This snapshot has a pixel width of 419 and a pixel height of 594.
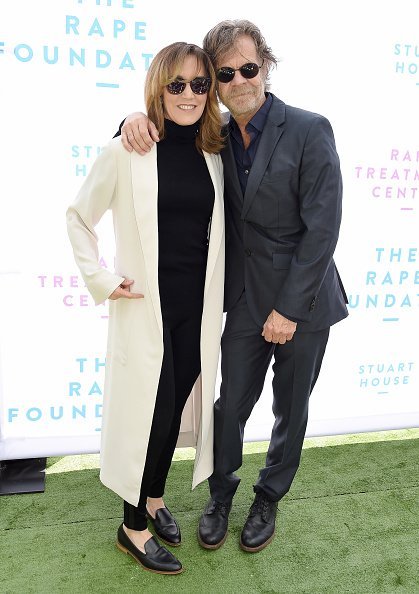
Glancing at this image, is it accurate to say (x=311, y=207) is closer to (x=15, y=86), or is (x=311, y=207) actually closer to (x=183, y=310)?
(x=183, y=310)

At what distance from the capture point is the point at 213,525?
2.29 meters

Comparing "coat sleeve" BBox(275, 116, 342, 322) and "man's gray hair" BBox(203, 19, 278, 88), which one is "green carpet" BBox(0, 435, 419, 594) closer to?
"coat sleeve" BBox(275, 116, 342, 322)

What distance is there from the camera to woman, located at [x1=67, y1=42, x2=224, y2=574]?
1.83 m

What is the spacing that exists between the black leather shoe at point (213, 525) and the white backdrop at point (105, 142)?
673mm

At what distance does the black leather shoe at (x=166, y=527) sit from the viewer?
226cm

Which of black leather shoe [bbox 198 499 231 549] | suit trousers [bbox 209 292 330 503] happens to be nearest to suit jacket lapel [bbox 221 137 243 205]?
suit trousers [bbox 209 292 330 503]

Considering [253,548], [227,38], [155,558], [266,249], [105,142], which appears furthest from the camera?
[105,142]

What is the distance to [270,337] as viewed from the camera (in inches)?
81.2

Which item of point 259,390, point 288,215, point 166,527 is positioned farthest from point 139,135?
point 166,527

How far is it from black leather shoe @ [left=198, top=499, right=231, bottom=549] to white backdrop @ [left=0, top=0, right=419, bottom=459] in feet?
2.21

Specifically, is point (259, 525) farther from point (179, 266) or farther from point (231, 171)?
point (231, 171)

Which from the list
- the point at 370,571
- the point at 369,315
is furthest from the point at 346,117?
the point at 370,571

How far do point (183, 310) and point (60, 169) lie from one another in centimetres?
94

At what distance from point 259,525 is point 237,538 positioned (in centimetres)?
10
